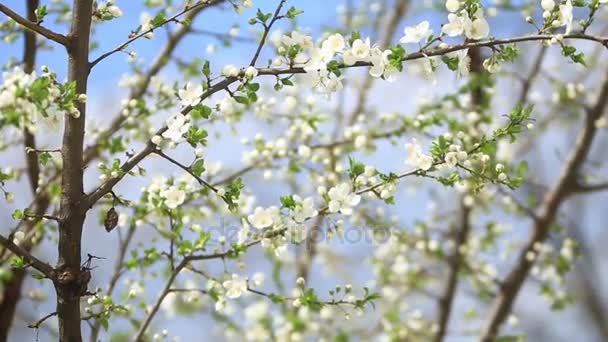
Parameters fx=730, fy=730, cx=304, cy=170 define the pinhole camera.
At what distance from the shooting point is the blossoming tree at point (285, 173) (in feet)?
3.93

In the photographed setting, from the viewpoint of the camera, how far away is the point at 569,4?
1.16 meters

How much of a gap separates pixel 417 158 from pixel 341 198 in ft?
0.50

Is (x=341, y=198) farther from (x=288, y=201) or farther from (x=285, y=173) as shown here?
(x=285, y=173)

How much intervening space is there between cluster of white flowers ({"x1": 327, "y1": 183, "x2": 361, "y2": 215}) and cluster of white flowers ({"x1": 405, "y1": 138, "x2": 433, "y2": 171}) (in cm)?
12

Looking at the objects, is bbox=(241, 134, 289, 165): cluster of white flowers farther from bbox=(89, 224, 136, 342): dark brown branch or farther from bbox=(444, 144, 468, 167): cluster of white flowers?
bbox=(444, 144, 468, 167): cluster of white flowers

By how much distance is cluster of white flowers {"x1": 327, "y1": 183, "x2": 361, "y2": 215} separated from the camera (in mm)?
1280

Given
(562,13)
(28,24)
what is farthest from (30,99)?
(562,13)

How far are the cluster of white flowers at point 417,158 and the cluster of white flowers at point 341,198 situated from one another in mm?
119

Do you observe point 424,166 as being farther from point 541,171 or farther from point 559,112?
point 541,171

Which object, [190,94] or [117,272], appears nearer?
[190,94]

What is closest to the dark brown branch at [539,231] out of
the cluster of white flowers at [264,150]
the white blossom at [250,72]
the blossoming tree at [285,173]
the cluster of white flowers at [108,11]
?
the blossoming tree at [285,173]

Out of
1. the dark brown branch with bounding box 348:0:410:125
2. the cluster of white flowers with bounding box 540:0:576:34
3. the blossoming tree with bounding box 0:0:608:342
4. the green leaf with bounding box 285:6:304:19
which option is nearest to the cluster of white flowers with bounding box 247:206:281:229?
the blossoming tree with bounding box 0:0:608:342

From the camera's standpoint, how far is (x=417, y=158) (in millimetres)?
1286

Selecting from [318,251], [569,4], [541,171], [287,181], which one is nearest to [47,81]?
[569,4]
